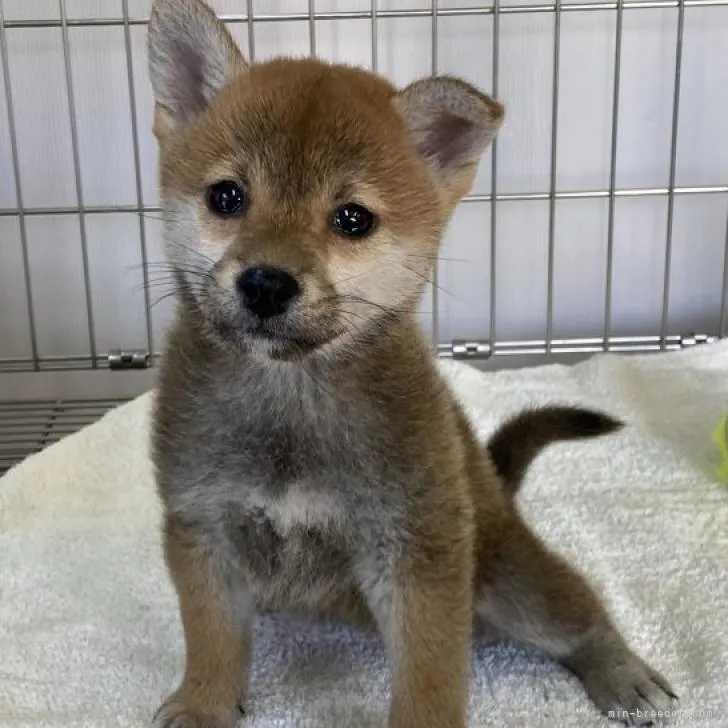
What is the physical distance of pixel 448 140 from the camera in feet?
4.34

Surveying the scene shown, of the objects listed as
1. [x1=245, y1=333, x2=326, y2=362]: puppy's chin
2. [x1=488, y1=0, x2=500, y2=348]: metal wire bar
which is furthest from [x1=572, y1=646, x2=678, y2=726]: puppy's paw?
[x1=488, y1=0, x2=500, y2=348]: metal wire bar

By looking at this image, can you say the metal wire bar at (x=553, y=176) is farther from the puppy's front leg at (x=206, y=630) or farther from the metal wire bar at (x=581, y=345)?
the puppy's front leg at (x=206, y=630)

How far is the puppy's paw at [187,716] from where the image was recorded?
53.6 inches

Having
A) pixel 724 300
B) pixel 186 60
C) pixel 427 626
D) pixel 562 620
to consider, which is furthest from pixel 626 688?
pixel 724 300

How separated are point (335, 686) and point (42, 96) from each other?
61.0 inches

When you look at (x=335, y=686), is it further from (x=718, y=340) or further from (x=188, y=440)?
(x=718, y=340)

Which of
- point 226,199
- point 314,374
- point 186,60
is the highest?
point 186,60

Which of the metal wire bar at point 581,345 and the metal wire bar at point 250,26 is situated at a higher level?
the metal wire bar at point 250,26

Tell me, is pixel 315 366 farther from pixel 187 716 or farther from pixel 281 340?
pixel 187 716

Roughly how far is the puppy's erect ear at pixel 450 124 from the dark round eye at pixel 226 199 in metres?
0.23

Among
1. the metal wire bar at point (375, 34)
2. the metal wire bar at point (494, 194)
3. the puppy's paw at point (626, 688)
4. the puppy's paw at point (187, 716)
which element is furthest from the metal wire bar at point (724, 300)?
the puppy's paw at point (187, 716)

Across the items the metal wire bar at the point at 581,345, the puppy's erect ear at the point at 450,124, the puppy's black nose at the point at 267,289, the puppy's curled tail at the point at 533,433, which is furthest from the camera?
the metal wire bar at the point at 581,345

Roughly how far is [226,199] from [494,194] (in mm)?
1351

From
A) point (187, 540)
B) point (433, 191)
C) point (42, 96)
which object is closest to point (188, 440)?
point (187, 540)
